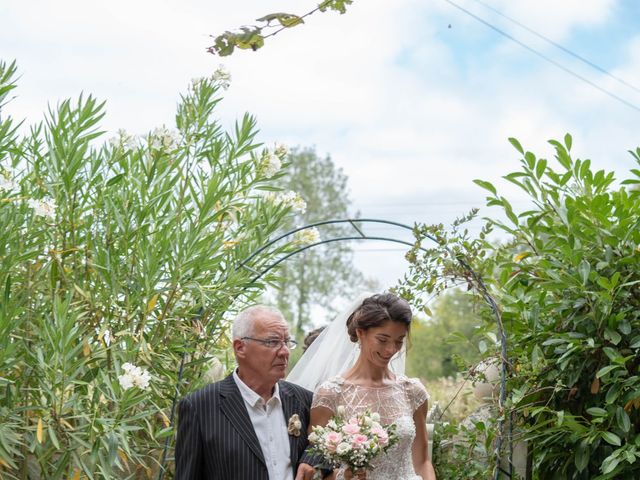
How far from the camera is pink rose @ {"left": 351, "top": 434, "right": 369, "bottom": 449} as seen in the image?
146 inches

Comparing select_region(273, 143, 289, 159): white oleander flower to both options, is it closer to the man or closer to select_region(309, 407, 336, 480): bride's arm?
the man

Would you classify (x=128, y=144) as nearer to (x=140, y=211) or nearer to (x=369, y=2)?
(x=140, y=211)

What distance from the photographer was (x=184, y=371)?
5156 mm

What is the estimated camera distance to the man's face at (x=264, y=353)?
156 inches

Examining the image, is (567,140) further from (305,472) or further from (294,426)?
(305,472)

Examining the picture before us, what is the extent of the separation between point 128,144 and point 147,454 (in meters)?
1.60

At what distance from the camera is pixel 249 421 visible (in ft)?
13.0

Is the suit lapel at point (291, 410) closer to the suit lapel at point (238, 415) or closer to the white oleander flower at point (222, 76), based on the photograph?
the suit lapel at point (238, 415)

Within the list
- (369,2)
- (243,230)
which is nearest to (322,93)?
(243,230)

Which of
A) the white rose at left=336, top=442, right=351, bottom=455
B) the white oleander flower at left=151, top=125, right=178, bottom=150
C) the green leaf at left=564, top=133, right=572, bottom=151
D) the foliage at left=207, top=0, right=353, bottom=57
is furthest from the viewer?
the green leaf at left=564, top=133, right=572, bottom=151

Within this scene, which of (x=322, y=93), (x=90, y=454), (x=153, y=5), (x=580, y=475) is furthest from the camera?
(x=322, y=93)

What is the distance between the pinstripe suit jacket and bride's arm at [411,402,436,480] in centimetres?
54

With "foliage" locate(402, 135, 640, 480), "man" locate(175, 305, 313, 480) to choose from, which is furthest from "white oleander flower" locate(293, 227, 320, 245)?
"man" locate(175, 305, 313, 480)

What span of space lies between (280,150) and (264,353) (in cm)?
167
